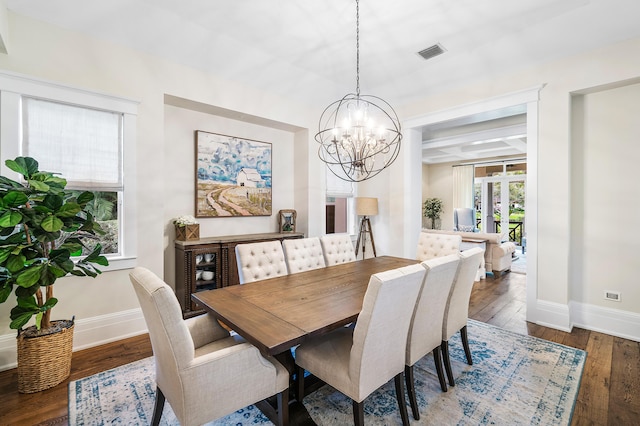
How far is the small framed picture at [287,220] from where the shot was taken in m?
4.55

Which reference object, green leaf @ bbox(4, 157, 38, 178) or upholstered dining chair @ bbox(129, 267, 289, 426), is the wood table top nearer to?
upholstered dining chair @ bbox(129, 267, 289, 426)

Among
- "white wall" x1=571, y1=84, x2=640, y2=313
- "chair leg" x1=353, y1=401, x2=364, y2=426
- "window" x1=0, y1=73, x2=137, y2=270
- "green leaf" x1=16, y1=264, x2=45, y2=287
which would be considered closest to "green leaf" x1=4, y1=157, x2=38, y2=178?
"window" x1=0, y1=73, x2=137, y2=270

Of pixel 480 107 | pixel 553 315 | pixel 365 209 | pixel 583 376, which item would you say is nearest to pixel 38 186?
pixel 365 209

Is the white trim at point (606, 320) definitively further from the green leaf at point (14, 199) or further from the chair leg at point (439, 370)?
the green leaf at point (14, 199)

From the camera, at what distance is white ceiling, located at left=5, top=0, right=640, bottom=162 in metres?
2.65

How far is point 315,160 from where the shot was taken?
4.75 m

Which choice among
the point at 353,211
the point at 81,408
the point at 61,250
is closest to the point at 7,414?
the point at 81,408

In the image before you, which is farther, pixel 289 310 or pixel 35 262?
pixel 35 262

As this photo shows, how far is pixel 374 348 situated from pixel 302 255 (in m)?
1.56

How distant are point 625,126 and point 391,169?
2.77 meters

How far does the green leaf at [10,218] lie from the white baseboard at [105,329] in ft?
4.06

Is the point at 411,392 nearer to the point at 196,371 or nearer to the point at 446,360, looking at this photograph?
the point at 446,360

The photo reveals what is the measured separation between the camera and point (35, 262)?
2.14m

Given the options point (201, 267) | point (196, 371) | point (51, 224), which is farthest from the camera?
point (201, 267)
